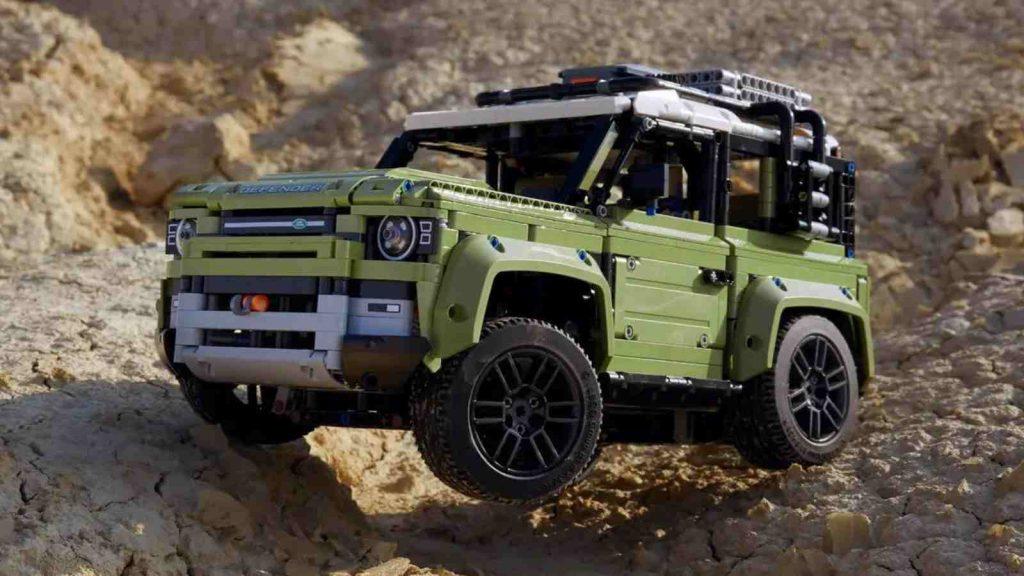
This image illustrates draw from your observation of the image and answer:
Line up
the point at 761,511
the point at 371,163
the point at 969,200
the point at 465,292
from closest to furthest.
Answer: the point at 465,292 < the point at 761,511 < the point at 969,200 < the point at 371,163

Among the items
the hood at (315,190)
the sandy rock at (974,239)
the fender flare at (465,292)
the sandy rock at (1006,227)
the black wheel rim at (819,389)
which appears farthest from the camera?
the sandy rock at (1006,227)

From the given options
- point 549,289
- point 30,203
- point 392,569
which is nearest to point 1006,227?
point 549,289

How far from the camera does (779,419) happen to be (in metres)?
9.42

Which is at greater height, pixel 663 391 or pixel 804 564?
pixel 663 391

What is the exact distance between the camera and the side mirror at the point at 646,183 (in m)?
8.59

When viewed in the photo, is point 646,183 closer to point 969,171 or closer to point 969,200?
point 969,200

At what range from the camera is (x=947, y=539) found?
8320 mm

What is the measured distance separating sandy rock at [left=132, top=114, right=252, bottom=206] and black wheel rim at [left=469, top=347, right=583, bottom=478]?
10.4 meters

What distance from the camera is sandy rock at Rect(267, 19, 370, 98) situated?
65.4 feet

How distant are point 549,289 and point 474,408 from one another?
1.10m

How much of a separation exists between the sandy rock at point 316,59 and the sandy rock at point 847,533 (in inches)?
493

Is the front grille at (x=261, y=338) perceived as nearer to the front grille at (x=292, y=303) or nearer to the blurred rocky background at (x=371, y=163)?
the front grille at (x=292, y=303)

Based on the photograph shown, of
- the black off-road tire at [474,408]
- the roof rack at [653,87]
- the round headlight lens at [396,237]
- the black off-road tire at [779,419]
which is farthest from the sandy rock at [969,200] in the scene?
the round headlight lens at [396,237]

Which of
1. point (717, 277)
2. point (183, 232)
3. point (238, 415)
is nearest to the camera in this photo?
point (183, 232)
